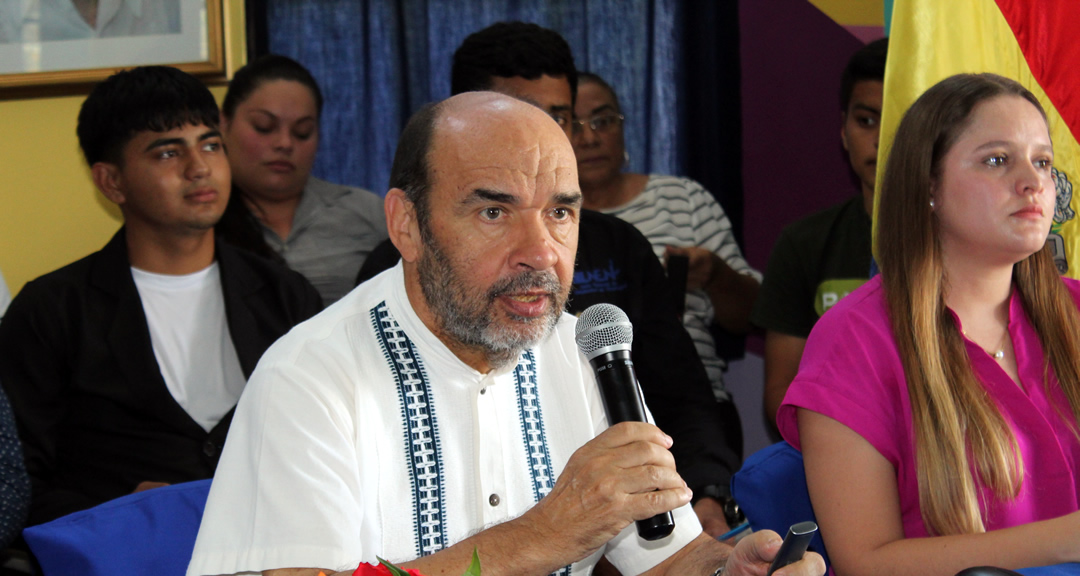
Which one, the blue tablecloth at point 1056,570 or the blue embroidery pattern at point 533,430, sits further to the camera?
the blue embroidery pattern at point 533,430

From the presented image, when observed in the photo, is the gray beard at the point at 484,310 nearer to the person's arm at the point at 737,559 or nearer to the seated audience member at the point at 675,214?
the person's arm at the point at 737,559

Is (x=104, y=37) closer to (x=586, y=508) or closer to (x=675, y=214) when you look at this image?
(x=675, y=214)

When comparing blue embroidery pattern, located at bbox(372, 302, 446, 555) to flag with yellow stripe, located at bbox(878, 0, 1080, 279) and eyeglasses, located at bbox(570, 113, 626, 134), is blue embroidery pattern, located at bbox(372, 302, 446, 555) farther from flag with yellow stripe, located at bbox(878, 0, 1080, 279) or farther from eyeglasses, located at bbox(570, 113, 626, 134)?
eyeglasses, located at bbox(570, 113, 626, 134)


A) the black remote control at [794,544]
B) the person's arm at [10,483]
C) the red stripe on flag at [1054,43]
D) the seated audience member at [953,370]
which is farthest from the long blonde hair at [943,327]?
the person's arm at [10,483]

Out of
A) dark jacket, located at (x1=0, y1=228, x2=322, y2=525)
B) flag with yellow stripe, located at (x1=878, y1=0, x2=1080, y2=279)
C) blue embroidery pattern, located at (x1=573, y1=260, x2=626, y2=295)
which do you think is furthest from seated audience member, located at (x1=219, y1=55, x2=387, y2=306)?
flag with yellow stripe, located at (x1=878, y1=0, x2=1080, y2=279)

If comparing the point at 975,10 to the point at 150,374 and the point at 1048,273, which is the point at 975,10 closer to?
the point at 1048,273

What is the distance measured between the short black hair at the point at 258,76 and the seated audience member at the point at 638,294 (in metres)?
0.78

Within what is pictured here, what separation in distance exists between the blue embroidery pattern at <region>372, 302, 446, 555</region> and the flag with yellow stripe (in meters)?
1.20

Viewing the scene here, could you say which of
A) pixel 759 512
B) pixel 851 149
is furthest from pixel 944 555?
pixel 851 149

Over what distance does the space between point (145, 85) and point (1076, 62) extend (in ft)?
7.59

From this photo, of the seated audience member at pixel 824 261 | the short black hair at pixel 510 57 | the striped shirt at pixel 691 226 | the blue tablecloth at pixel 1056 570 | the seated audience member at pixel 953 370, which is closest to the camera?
the blue tablecloth at pixel 1056 570

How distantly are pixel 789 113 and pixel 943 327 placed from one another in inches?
73.2

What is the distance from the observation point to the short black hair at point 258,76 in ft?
10.4

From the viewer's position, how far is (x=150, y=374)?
2393 millimetres
